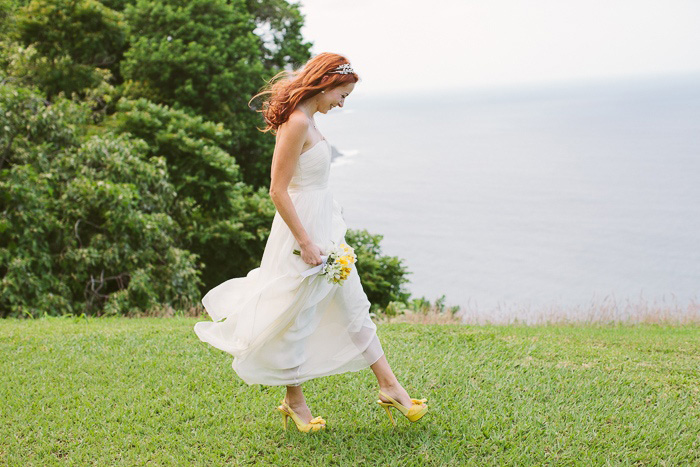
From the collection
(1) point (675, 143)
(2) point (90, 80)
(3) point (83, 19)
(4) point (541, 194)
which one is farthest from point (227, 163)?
(1) point (675, 143)

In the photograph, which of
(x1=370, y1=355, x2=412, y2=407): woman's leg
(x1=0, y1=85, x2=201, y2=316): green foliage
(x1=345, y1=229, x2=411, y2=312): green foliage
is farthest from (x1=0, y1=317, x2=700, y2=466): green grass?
(x1=345, y1=229, x2=411, y2=312): green foliage

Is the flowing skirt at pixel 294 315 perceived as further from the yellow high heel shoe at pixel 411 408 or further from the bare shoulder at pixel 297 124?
the bare shoulder at pixel 297 124

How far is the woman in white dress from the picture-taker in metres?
3.60

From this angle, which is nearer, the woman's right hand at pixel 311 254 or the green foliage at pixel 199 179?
the woman's right hand at pixel 311 254

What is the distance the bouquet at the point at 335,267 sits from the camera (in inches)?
145

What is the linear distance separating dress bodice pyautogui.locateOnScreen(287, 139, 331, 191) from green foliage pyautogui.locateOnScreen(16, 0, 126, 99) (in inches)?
624

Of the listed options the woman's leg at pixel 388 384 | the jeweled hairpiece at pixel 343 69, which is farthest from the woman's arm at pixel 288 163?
the woman's leg at pixel 388 384

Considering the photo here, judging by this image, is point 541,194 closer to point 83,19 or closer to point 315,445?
point 83,19

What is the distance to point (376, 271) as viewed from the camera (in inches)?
650

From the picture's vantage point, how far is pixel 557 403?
4492 mm

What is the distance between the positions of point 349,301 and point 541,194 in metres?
65.4

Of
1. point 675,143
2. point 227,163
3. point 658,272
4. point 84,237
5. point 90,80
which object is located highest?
point 675,143

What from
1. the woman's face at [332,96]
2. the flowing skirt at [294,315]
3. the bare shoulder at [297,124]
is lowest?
the flowing skirt at [294,315]

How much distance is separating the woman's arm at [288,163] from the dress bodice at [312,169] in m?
0.09
